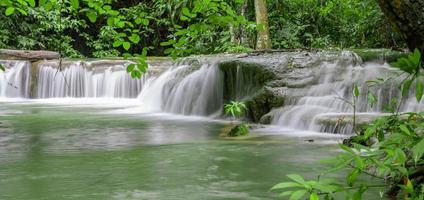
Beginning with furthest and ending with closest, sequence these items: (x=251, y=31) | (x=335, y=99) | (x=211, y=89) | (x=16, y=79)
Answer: (x=251, y=31) < (x=16, y=79) < (x=211, y=89) < (x=335, y=99)

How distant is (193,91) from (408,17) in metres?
8.16

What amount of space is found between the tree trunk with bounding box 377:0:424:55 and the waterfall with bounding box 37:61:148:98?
1212 centimetres

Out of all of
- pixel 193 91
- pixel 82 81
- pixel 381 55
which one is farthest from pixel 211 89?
pixel 82 81

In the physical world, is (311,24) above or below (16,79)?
above

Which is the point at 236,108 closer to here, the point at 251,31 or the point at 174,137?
the point at 174,137

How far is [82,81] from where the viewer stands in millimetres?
14523

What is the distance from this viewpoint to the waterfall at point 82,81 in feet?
45.8

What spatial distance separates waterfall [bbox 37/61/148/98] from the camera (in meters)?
14.0

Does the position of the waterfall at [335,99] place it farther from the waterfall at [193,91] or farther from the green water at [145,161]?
the waterfall at [193,91]

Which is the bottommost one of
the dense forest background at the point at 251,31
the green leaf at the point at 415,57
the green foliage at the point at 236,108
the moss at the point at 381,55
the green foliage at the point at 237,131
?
the green foliage at the point at 237,131

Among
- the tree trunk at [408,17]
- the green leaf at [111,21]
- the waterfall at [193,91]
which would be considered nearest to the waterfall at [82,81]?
the waterfall at [193,91]

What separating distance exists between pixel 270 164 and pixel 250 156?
0.41m

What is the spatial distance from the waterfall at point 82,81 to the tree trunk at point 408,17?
12123 millimetres

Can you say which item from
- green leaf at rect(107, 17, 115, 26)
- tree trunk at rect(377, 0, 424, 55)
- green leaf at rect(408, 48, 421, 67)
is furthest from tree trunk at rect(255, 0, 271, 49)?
green leaf at rect(408, 48, 421, 67)
